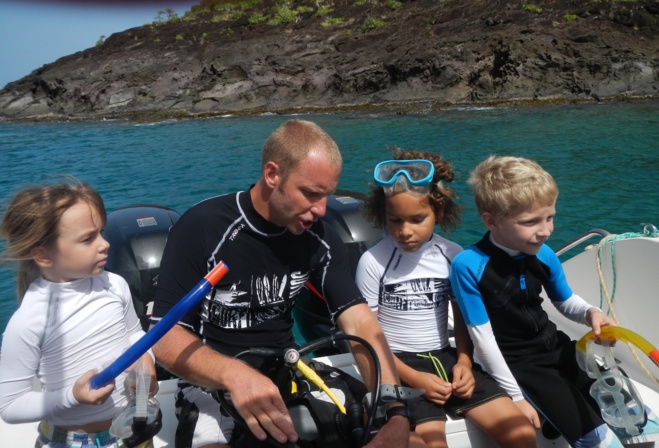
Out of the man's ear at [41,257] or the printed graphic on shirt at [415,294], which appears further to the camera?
the printed graphic on shirt at [415,294]

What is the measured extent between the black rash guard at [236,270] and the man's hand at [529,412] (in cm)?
79

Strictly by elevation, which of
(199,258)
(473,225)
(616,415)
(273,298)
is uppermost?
(199,258)

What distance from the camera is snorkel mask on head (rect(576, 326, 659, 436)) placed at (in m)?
2.31

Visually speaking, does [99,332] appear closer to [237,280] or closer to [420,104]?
[237,280]

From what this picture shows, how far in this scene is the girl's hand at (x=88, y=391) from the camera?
5.83 feet

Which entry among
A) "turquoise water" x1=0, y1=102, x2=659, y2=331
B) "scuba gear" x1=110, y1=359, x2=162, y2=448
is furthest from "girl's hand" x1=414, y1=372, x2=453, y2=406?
"turquoise water" x1=0, y1=102, x2=659, y2=331

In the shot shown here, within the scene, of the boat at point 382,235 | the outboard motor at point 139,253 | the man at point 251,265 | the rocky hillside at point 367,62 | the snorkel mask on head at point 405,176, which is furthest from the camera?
the rocky hillside at point 367,62

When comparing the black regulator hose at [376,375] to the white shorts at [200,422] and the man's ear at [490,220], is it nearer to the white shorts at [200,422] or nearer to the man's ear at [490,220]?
the white shorts at [200,422]

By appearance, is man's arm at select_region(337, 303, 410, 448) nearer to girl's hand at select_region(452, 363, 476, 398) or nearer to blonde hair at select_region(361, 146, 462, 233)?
girl's hand at select_region(452, 363, 476, 398)

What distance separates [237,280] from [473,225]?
6.98 meters

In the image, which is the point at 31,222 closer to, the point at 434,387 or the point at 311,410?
the point at 311,410

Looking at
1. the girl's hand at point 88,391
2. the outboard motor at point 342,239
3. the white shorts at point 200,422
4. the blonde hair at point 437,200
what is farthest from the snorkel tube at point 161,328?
the outboard motor at point 342,239

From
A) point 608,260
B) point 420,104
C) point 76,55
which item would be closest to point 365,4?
point 420,104

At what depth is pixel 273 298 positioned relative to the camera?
2.33 metres
